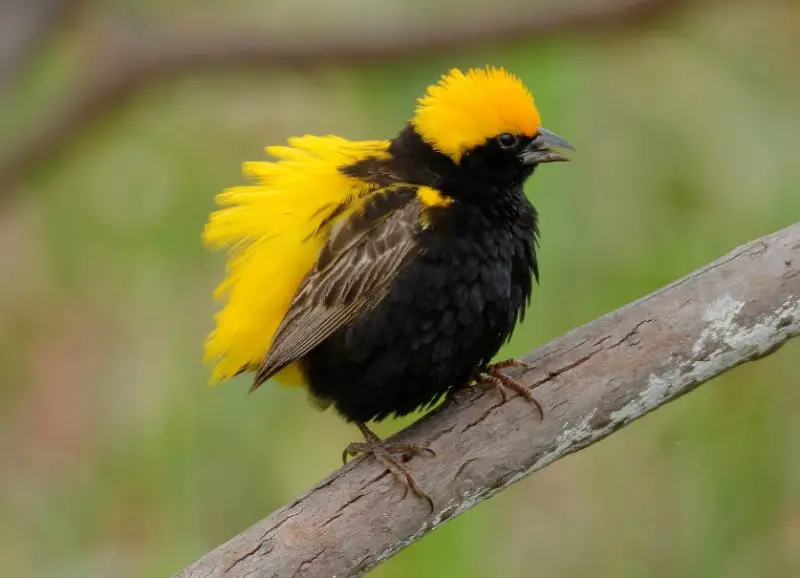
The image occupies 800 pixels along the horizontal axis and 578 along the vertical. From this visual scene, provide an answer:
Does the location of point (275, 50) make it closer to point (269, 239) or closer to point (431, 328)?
point (269, 239)

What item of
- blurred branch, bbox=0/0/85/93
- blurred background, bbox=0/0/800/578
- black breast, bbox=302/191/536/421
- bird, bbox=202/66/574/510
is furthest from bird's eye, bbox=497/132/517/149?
blurred branch, bbox=0/0/85/93

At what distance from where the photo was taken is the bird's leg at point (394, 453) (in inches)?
103

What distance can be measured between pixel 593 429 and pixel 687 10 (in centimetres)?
204

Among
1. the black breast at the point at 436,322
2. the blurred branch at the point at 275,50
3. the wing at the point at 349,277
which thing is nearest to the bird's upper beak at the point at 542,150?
the black breast at the point at 436,322

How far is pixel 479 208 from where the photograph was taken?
9.67 feet

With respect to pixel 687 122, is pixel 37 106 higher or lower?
higher

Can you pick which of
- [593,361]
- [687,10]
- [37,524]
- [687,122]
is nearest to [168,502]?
[37,524]

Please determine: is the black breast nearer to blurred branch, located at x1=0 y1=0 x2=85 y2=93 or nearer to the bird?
the bird

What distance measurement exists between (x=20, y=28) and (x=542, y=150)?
2366mm

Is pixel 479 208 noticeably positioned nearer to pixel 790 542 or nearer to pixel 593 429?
pixel 593 429

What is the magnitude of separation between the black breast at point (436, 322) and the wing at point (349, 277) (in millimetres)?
34

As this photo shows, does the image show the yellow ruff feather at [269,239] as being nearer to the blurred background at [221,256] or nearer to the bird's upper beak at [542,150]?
the bird's upper beak at [542,150]

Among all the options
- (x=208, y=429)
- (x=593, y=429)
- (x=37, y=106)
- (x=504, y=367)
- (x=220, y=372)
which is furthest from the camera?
(x=37, y=106)

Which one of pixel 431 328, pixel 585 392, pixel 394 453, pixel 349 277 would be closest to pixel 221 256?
pixel 349 277
